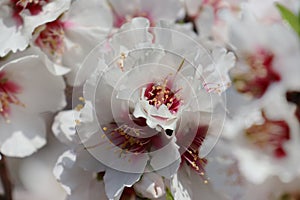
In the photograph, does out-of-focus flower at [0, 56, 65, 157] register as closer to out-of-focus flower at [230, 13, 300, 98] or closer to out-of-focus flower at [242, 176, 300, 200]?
out-of-focus flower at [230, 13, 300, 98]

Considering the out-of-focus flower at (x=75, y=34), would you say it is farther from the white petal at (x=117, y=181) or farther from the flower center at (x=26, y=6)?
the white petal at (x=117, y=181)

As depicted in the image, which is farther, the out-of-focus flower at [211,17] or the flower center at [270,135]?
the out-of-focus flower at [211,17]

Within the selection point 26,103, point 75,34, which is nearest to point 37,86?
point 26,103

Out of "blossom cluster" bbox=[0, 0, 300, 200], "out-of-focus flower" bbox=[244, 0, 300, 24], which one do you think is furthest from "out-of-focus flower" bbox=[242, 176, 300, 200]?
"out-of-focus flower" bbox=[244, 0, 300, 24]

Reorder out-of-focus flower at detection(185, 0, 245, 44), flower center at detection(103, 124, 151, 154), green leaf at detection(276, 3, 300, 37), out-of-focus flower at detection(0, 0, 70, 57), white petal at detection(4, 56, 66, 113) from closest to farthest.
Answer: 1. green leaf at detection(276, 3, 300, 37)
2. flower center at detection(103, 124, 151, 154)
3. out-of-focus flower at detection(0, 0, 70, 57)
4. white petal at detection(4, 56, 66, 113)
5. out-of-focus flower at detection(185, 0, 245, 44)

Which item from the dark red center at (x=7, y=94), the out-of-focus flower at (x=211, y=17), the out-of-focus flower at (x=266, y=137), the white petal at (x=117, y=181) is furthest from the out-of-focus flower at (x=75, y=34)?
the out-of-focus flower at (x=266, y=137)

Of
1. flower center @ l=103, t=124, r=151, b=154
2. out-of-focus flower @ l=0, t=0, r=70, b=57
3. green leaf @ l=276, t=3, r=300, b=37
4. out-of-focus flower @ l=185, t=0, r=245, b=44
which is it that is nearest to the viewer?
green leaf @ l=276, t=3, r=300, b=37
